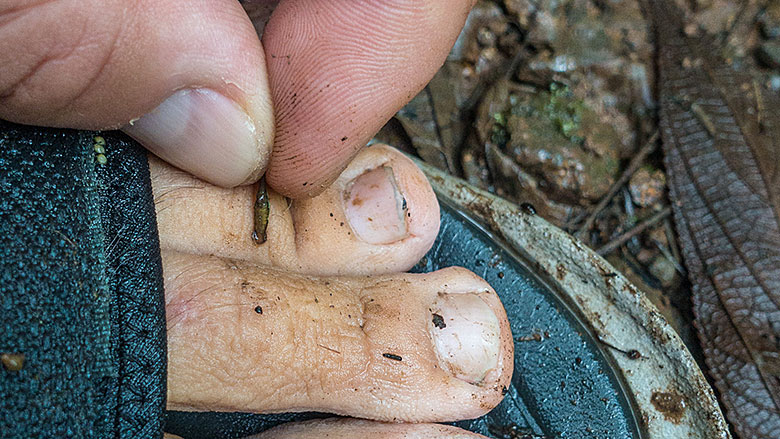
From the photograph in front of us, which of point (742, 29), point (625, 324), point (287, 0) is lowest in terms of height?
point (625, 324)

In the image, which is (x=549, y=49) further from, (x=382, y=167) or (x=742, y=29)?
(x=382, y=167)

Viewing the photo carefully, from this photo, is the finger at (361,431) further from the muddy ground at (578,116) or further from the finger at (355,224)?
the muddy ground at (578,116)

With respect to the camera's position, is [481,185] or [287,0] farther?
[481,185]

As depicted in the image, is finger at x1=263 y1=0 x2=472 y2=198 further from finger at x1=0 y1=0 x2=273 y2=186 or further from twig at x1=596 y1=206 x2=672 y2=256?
twig at x1=596 y1=206 x2=672 y2=256

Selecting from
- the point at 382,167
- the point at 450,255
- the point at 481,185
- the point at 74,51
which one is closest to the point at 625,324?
the point at 450,255

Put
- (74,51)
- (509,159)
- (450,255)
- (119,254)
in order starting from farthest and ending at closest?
(509,159), (450,255), (119,254), (74,51)

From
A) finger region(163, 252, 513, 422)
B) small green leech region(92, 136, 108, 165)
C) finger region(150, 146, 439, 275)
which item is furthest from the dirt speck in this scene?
small green leech region(92, 136, 108, 165)
